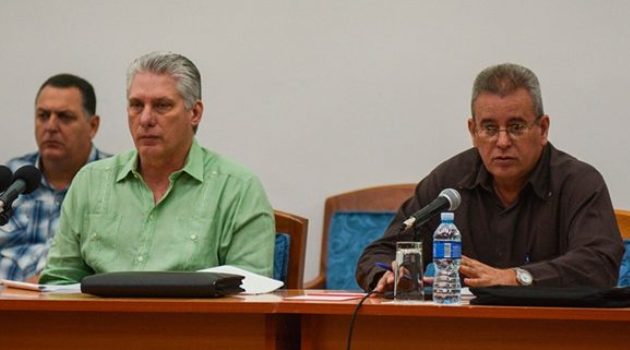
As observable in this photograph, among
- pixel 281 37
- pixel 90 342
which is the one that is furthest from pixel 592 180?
pixel 281 37

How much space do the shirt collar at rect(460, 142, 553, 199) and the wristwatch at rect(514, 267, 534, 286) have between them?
499mm

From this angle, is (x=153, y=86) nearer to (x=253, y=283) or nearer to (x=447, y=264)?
(x=253, y=283)

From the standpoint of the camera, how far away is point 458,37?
4.48 metres

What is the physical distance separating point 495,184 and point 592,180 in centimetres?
31

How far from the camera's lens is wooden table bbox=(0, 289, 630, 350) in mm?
2236

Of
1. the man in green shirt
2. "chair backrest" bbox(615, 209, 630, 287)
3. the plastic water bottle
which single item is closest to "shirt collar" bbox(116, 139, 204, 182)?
the man in green shirt

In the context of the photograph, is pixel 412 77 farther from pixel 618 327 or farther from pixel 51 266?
pixel 618 327

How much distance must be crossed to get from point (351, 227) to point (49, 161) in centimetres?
135

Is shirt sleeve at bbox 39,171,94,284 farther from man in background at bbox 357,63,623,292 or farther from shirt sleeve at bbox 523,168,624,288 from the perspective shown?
shirt sleeve at bbox 523,168,624,288

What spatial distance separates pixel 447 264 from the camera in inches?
101

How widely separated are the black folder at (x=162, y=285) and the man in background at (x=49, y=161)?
186 cm

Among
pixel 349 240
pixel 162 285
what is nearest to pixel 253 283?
pixel 162 285

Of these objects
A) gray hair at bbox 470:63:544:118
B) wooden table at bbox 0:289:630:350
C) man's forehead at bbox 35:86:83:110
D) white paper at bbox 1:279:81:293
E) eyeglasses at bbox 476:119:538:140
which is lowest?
wooden table at bbox 0:289:630:350

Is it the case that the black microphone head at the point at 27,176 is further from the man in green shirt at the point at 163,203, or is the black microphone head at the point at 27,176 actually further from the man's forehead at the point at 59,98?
the man's forehead at the point at 59,98
